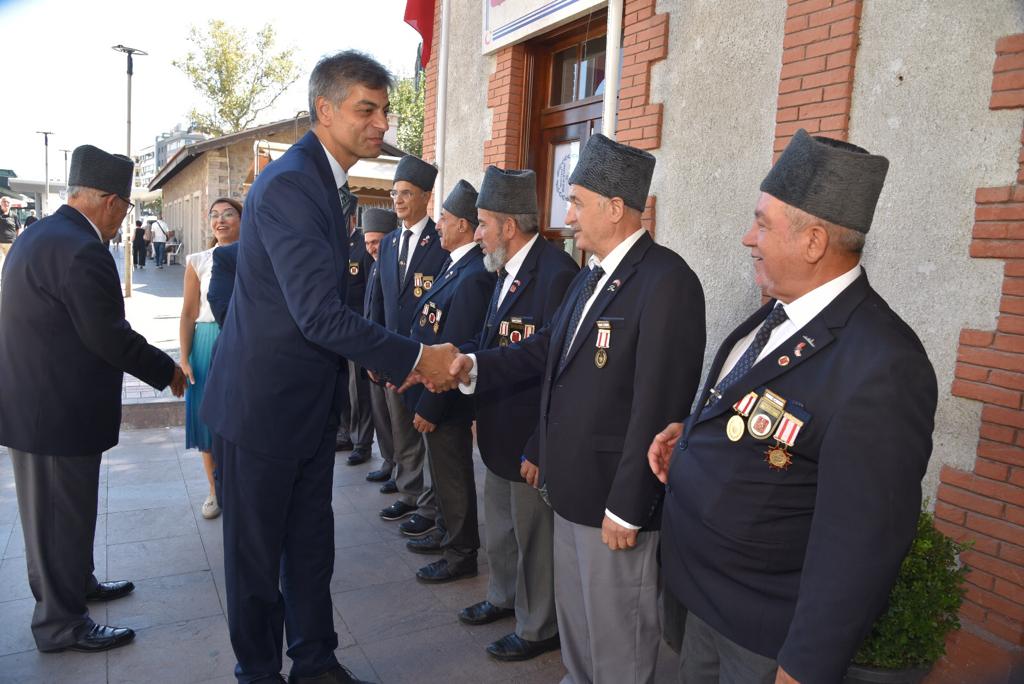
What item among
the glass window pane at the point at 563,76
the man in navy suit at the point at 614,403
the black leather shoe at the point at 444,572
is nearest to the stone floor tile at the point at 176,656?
the black leather shoe at the point at 444,572

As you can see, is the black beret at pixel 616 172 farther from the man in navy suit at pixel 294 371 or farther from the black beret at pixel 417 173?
the black beret at pixel 417 173

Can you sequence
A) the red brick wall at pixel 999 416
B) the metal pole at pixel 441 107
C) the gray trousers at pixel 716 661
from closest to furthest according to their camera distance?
the gray trousers at pixel 716 661 < the red brick wall at pixel 999 416 < the metal pole at pixel 441 107

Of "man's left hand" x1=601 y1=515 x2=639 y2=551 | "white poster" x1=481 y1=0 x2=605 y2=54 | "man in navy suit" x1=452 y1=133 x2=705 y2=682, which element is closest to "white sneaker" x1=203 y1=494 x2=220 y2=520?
"man in navy suit" x1=452 y1=133 x2=705 y2=682

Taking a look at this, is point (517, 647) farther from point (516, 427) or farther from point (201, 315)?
point (201, 315)

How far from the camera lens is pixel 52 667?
2949mm

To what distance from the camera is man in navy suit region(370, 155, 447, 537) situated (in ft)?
15.1

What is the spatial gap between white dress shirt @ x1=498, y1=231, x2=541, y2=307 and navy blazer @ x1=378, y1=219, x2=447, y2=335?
1227 millimetres

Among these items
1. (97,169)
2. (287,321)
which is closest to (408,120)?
(97,169)

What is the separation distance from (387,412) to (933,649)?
13.3 feet

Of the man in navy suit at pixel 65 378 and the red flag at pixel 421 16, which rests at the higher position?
the red flag at pixel 421 16

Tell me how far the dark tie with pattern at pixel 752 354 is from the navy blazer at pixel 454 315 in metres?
2.06

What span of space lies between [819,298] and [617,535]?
38.6 inches

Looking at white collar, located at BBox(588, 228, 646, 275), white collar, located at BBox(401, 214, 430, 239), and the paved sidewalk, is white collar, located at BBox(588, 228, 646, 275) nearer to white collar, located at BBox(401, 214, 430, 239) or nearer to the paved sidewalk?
the paved sidewalk

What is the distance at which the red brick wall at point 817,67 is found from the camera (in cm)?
330
